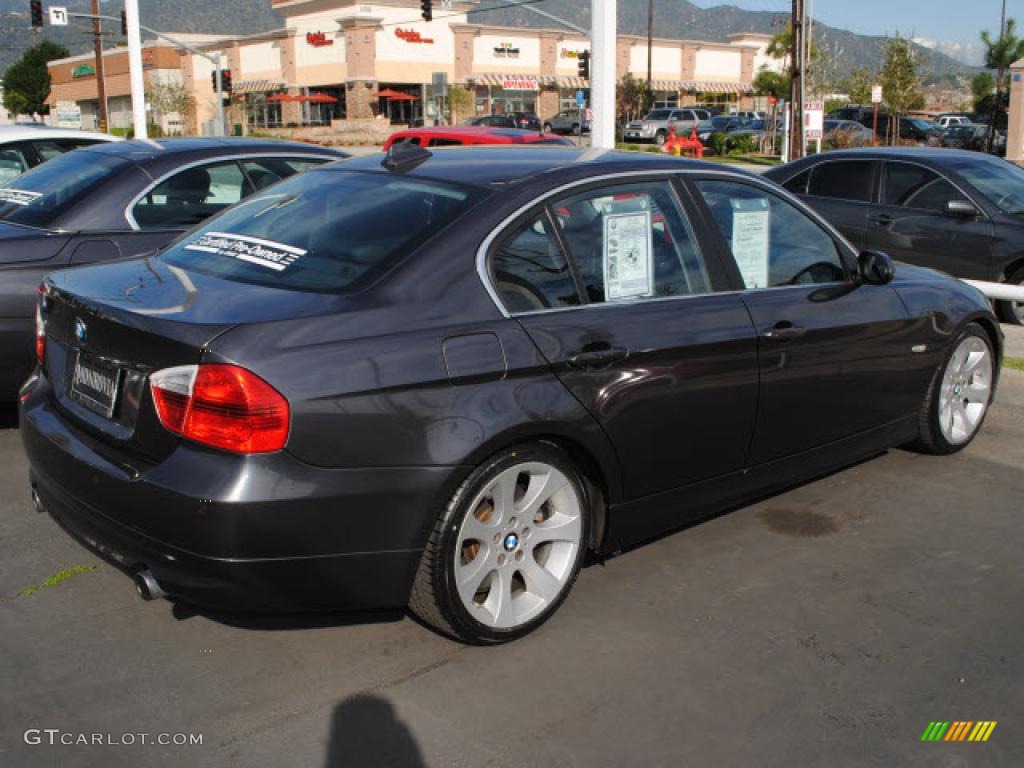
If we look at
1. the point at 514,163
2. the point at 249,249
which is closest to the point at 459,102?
the point at 514,163

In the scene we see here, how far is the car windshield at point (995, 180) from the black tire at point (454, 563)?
7.56 meters

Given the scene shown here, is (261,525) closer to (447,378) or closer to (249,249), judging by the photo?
(447,378)

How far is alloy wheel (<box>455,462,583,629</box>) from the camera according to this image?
369 cm

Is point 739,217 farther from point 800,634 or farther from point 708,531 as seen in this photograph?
point 800,634

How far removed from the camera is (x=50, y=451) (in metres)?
3.80

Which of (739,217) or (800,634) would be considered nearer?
(800,634)

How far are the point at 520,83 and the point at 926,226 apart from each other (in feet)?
242

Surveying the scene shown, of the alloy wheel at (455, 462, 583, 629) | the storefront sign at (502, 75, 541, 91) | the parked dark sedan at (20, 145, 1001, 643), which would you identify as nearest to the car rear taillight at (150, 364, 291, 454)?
the parked dark sedan at (20, 145, 1001, 643)

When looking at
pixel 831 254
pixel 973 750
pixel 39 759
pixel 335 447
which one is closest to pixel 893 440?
pixel 831 254

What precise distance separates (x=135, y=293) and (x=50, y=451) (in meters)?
0.62

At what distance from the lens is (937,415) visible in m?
5.73

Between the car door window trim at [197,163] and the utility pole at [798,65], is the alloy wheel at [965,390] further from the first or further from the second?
the utility pole at [798,65]

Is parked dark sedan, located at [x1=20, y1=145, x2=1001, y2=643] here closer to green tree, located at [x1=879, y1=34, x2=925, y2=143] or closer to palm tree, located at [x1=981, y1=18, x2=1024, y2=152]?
green tree, located at [x1=879, y1=34, x2=925, y2=143]

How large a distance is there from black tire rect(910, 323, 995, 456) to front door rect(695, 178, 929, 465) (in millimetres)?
358
